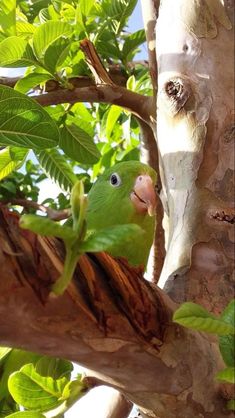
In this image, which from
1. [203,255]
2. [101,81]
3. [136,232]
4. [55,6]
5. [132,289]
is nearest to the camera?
[136,232]

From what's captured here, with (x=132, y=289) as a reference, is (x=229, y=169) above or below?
above

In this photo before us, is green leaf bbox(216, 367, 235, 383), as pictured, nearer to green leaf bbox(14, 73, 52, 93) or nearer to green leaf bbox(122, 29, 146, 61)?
green leaf bbox(14, 73, 52, 93)

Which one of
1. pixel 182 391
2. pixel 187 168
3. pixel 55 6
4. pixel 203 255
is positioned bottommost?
pixel 182 391

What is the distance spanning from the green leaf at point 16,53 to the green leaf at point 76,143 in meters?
0.16

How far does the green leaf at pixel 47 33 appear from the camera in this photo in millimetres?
835

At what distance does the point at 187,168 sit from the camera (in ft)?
2.68

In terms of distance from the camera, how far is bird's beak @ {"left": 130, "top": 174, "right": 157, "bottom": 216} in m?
0.98

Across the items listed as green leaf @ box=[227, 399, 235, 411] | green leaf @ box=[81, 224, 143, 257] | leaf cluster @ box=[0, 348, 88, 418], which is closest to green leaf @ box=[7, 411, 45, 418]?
leaf cluster @ box=[0, 348, 88, 418]

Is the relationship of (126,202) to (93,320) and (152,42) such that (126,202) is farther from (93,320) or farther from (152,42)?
(93,320)

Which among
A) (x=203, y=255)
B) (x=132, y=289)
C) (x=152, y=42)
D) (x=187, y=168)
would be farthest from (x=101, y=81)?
(x=132, y=289)

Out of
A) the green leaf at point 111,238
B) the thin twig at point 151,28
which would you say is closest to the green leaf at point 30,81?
the thin twig at point 151,28

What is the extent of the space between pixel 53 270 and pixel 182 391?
0.23 meters

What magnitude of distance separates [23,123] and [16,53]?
310 mm

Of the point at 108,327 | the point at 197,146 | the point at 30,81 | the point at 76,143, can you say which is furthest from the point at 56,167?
the point at 108,327
